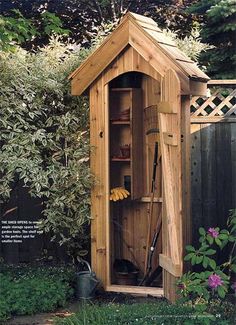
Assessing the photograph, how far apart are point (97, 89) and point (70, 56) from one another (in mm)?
745

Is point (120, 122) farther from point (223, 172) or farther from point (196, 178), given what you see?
point (223, 172)

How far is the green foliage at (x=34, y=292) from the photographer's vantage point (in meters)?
5.38

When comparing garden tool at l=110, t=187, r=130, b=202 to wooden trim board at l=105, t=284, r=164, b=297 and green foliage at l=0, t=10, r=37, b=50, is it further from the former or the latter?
green foliage at l=0, t=10, r=37, b=50

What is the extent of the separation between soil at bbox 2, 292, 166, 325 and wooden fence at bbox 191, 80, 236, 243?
44.6 inches

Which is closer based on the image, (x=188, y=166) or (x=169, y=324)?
(x=169, y=324)

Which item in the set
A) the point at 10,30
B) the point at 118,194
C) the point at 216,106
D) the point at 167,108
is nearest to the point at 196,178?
the point at 216,106

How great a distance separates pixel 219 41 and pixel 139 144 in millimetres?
2341

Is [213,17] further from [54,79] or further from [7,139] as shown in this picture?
[7,139]

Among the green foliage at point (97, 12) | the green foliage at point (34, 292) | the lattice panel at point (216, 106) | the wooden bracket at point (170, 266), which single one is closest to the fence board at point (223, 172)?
the lattice panel at point (216, 106)

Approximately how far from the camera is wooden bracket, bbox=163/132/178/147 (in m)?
5.26

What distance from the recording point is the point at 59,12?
937 cm

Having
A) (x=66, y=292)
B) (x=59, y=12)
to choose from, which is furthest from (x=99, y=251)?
(x=59, y=12)

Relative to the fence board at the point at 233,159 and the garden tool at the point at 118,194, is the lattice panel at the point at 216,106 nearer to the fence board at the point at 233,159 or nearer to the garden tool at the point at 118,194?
the fence board at the point at 233,159

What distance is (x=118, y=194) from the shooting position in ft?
20.2
